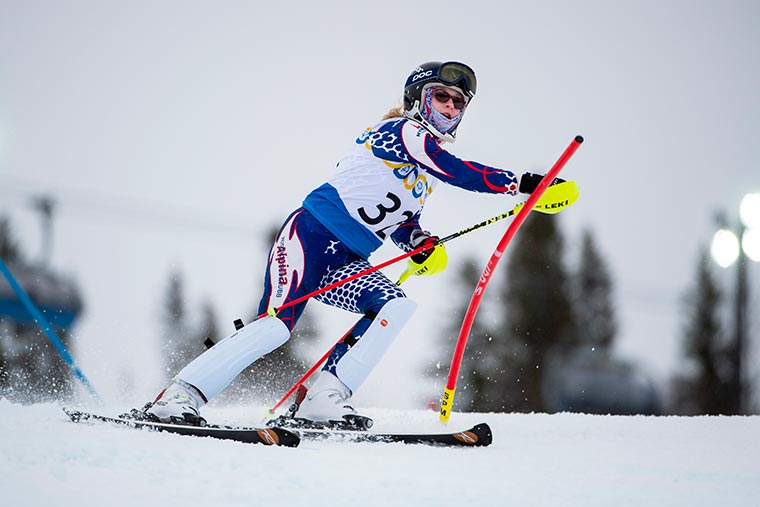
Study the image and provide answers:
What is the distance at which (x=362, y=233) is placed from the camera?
161 inches

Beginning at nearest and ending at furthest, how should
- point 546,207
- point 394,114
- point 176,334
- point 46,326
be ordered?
point 546,207, point 394,114, point 46,326, point 176,334

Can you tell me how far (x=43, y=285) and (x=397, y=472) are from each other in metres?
16.3

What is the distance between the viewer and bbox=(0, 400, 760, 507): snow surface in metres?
2.04

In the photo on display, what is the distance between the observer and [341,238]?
4.04 metres

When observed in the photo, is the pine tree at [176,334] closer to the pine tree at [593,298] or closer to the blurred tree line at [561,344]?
the blurred tree line at [561,344]

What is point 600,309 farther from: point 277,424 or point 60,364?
point 277,424

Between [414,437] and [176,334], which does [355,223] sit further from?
[176,334]

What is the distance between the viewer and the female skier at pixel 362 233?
375cm

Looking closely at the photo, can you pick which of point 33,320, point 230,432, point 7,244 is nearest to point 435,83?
point 230,432

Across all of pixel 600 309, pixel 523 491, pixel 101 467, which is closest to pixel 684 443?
pixel 523 491

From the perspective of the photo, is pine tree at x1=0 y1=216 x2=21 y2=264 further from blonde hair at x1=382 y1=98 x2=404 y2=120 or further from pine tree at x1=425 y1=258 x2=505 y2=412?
blonde hair at x1=382 y1=98 x2=404 y2=120

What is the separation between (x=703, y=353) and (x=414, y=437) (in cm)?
3098

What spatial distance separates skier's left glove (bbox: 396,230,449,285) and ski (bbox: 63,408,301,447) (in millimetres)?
1497

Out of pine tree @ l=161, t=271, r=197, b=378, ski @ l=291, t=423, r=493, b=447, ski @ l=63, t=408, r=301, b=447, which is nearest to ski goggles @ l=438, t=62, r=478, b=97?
ski @ l=291, t=423, r=493, b=447
